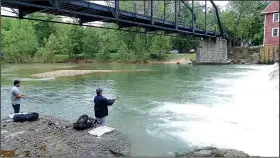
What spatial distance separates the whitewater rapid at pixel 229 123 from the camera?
10.1 metres

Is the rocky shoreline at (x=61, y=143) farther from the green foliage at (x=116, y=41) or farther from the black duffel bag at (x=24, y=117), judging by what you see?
the green foliage at (x=116, y=41)

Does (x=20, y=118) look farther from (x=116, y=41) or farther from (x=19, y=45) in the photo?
(x=19, y=45)

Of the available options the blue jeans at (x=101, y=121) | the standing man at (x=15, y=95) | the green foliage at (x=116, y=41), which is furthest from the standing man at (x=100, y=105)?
the green foliage at (x=116, y=41)

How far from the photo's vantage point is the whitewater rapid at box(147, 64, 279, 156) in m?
10.1

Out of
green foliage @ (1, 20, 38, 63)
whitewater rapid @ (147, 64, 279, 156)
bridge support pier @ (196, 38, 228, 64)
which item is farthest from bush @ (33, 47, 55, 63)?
whitewater rapid @ (147, 64, 279, 156)

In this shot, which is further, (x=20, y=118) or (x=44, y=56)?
(x=44, y=56)

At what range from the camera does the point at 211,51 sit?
57.6 m

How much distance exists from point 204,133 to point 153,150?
8.68ft

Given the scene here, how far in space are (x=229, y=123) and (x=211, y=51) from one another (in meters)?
46.0

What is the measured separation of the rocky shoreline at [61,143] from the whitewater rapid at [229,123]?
1.48 meters

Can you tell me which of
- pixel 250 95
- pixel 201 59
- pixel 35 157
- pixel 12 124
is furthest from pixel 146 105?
pixel 201 59

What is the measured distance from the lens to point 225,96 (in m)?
20.2

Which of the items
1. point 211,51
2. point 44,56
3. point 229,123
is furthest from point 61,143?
point 44,56

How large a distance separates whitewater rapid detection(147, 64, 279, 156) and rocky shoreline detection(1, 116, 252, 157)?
148 cm
